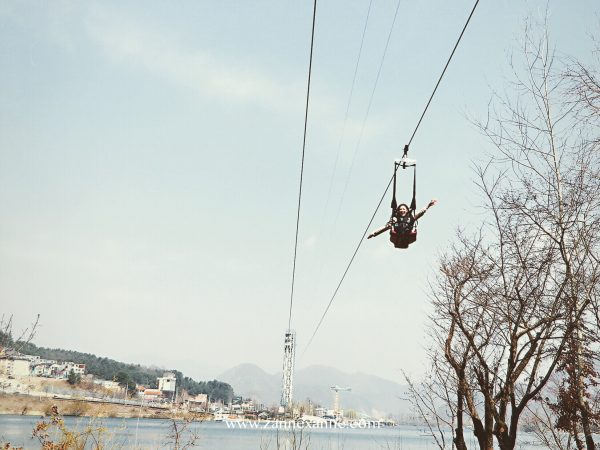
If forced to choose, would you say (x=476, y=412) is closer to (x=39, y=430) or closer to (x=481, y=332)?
(x=481, y=332)

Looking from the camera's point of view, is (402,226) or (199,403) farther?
(199,403)

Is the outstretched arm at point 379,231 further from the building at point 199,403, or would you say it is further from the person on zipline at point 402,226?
the building at point 199,403

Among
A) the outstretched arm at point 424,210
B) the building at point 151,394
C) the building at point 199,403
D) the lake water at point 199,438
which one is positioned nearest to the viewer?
the outstretched arm at point 424,210

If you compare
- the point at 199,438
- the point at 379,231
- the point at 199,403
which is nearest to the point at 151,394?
the point at 199,403

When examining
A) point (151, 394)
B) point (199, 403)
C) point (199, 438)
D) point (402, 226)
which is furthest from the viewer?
point (151, 394)

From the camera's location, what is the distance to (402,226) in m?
8.91

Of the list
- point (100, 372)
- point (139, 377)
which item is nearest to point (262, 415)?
point (139, 377)

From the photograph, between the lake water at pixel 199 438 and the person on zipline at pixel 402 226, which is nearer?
the person on zipline at pixel 402 226

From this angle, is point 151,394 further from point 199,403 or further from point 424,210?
point 424,210

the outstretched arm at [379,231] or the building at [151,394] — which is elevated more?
the outstretched arm at [379,231]

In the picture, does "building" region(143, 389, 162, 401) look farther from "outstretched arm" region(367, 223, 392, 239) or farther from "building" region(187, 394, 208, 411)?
"outstretched arm" region(367, 223, 392, 239)

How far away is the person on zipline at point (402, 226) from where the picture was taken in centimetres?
888

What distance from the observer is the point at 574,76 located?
741 centimetres

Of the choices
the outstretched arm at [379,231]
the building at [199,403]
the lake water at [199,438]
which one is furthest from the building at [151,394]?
the outstretched arm at [379,231]
